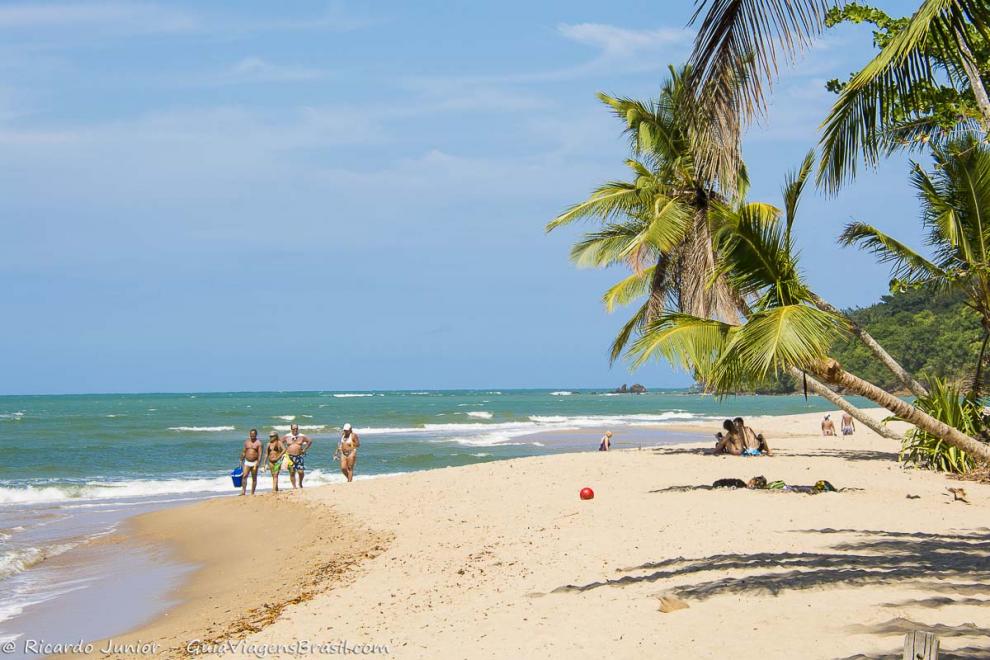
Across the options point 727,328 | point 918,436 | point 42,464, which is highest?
point 727,328

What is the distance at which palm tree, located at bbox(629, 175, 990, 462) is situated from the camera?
6.03 metres

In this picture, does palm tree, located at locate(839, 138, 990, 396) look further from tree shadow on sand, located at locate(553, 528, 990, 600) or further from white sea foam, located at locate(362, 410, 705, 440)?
white sea foam, located at locate(362, 410, 705, 440)

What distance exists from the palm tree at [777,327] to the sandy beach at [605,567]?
132 cm

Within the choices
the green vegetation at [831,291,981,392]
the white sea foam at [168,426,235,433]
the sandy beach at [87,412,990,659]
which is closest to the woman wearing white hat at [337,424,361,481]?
the sandy beach at [87,412,990,659]

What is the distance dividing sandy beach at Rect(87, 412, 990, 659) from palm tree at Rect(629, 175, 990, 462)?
132cm

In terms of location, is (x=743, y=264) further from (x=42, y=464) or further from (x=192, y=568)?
(x=42, y=464)

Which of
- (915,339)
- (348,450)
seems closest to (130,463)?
(348,450)

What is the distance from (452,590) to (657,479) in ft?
24.2

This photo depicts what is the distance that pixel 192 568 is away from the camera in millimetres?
12453

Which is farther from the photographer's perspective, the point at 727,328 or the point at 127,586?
the point at 127,586

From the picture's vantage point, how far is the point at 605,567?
332 inches

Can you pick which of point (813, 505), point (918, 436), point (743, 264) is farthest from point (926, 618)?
point (918, 436)

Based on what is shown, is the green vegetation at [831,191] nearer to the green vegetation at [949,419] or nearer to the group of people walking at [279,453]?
the green vegetation at [949,419]

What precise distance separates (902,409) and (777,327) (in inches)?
39.6
